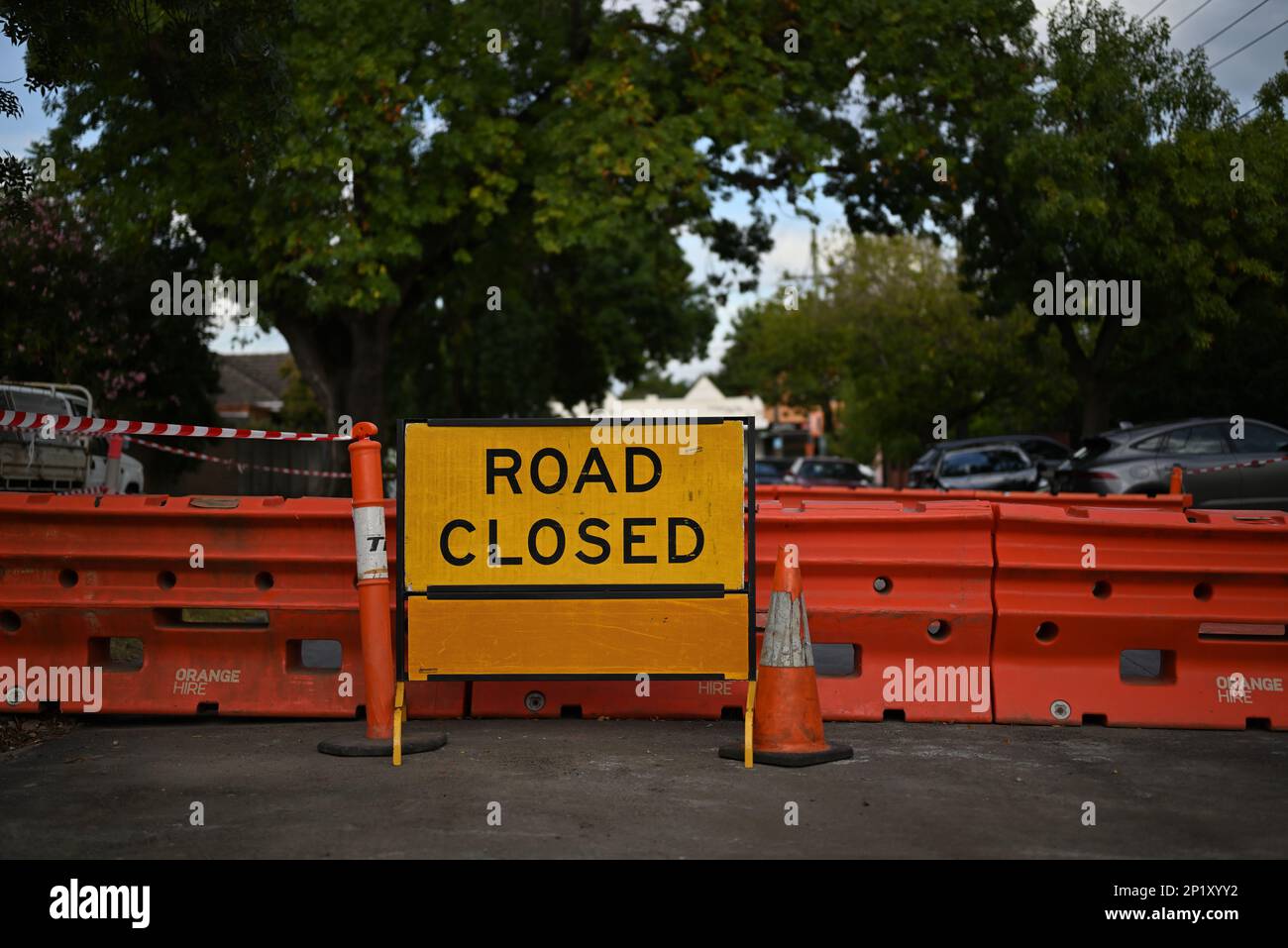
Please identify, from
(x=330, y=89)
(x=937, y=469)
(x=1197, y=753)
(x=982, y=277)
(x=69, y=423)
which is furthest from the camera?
(x=982, y=277)

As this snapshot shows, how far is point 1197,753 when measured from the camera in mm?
7117

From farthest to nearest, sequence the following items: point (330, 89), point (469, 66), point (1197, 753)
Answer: point (469, 66), point (330, 89), point (1197, 753)

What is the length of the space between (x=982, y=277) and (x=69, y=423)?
81.4 feet

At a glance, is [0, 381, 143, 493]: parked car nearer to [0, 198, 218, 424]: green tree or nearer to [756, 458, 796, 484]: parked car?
[0, 198, 218, 424]: green tree

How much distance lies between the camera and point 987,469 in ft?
85.2

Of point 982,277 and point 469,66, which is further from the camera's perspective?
point 982,277

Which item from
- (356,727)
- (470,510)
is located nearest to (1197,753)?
(470,510)

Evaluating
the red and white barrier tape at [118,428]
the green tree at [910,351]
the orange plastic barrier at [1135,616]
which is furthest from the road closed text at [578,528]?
the green tree at [910,351]

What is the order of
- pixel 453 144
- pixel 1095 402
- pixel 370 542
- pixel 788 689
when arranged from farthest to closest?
pixel 1095 402, pixel 453 144, pixel 370 542, pixel 788 689

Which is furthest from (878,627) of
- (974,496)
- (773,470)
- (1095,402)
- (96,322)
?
(773,470)

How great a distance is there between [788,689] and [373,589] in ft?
6.56

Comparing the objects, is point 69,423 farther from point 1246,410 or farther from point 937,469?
point 1246,410

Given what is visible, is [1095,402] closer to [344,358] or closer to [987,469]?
[987,469]
